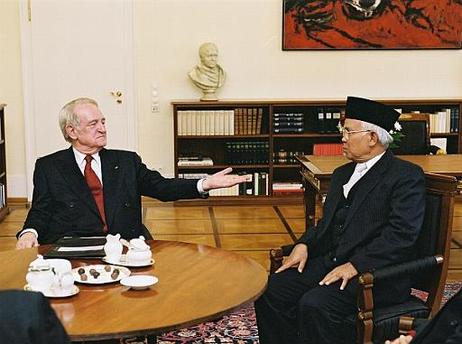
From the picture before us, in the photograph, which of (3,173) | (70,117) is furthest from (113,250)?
(3,173)

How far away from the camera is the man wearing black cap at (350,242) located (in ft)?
10.7

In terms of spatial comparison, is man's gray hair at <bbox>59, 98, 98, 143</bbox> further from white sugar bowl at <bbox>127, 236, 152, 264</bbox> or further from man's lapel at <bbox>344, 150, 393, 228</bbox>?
man's lapel at <bbox>344, 150, 393, 228</bbox>

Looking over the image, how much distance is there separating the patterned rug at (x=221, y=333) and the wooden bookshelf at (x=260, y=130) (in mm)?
3582

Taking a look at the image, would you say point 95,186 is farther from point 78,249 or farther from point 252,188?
point 252,188

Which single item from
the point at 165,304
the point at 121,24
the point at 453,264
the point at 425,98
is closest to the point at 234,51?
the point at 121,24

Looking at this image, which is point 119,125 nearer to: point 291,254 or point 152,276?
point 291,254

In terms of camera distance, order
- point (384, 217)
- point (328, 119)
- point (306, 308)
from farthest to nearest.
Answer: point (328, 119) < point (384, 217) < point (306, 308)

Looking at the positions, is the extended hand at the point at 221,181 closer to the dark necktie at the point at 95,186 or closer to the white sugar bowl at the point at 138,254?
the dark necktie at the point at 95,186

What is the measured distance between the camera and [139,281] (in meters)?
2.83

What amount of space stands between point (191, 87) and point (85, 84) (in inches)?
43.2

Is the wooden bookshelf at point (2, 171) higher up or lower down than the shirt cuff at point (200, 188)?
lower down

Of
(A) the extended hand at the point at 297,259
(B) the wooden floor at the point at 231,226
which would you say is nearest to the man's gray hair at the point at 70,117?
(A) the extended hand at the point at 297,259

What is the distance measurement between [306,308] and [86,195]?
1310mm

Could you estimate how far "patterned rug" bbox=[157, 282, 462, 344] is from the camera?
13.5 feet
